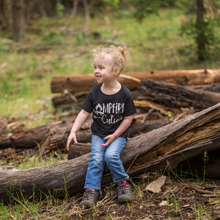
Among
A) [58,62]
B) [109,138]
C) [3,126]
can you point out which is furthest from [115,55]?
[58,62]

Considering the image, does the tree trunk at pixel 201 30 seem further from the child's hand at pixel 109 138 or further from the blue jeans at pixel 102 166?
the blue jeans at pixel 102 166

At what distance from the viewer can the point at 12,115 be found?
5691 mm

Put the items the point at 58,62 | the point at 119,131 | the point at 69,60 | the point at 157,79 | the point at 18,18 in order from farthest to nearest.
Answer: the point at 18,18
the point at 69,60
the point at 58,62
the point at 157,79
the point at 119,131

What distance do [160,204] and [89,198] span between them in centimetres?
71

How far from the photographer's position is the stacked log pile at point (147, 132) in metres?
2.44

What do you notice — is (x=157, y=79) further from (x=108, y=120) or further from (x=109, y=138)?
(x=109, y=138)

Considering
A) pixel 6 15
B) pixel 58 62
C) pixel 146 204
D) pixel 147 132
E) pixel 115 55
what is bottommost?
pixel 146 204

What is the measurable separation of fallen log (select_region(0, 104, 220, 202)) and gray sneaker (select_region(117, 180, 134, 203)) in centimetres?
18

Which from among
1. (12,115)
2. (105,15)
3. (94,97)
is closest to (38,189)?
(94,97)

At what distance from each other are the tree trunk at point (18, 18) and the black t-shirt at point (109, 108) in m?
9.45

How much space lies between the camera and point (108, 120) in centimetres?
255

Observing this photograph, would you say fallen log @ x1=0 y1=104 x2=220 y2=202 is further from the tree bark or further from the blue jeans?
the tree bark

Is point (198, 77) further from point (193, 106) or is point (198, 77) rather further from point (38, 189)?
point (38, 189)

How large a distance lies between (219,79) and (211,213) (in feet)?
11.3
